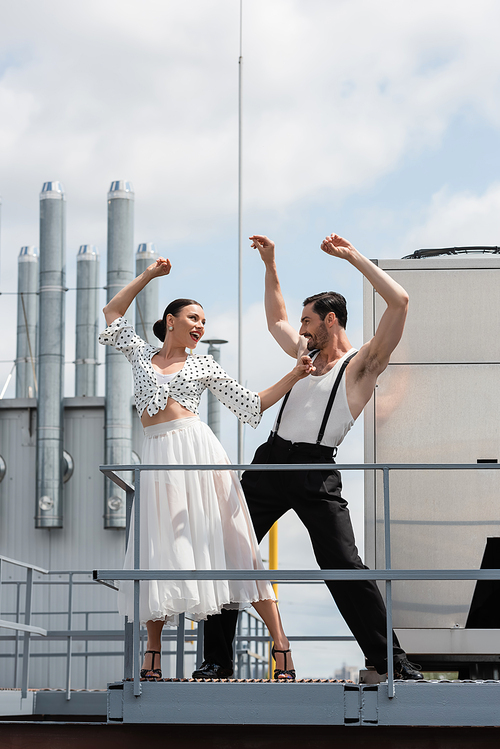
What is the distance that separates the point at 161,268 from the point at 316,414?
119 cm

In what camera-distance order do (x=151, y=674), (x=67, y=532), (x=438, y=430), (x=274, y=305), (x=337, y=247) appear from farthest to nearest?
1. (x=67, y=532)
2. (x=438, y=430)
3. (x=274, y=305)
4. (x=337, y=247)
5. (x=151, y=674)

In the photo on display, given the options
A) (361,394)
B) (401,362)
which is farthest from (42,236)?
(361,394)

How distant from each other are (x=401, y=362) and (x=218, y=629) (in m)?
2.46

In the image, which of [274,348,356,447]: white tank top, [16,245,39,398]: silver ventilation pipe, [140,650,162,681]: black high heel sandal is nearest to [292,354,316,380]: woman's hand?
[274,348,356,447]: white tank top

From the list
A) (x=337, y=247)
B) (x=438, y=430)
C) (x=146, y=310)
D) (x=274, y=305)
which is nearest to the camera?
(x=337, y=247)

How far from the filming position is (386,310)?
5188 millimetres

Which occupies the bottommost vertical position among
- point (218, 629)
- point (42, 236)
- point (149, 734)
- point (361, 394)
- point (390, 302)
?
point (149, 734)

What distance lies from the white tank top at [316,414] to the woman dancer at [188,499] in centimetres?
32

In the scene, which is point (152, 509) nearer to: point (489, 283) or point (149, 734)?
point (149, 734)

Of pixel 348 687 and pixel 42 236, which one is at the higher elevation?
pixel 42 236

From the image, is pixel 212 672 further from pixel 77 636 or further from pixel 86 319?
pixel 86 319

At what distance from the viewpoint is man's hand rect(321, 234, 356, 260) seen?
5.26 metres

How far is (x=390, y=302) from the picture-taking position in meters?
5.14

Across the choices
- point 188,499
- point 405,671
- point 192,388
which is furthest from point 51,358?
point 405,671
